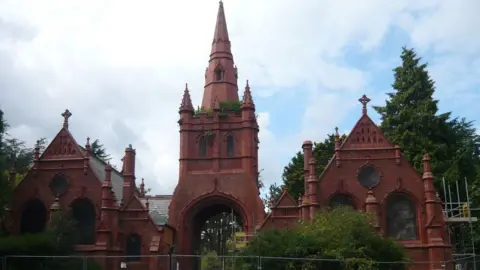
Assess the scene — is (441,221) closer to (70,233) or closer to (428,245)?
(428,245)

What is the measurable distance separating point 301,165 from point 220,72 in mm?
16297

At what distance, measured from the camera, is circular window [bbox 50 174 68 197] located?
4325 cm

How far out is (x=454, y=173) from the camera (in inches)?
1943

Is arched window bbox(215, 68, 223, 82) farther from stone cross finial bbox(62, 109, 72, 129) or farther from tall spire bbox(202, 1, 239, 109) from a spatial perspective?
stone cross finial bbox(62, 109, 72, 129)

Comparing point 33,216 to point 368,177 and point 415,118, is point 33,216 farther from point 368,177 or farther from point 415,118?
point 415,118

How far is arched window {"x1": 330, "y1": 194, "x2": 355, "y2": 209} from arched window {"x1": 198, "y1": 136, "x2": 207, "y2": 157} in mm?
11307

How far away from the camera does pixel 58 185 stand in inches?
1714

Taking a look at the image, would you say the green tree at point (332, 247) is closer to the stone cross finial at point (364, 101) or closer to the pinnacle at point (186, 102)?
the stone cross finial at point (364, 101)

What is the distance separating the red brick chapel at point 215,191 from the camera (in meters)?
38.9

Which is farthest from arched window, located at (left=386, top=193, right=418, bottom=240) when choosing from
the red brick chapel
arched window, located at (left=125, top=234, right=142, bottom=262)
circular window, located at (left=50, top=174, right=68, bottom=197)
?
circular window, located at (left=50, top=174, right=68, bottom=197)

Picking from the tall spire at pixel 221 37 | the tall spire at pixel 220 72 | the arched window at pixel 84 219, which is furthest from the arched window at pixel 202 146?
the arched window at pixel 84 219

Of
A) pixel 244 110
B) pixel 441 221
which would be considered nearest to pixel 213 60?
pixel 244 110

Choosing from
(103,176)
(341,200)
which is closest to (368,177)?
(341,200)

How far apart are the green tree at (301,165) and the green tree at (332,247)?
1026 inches
